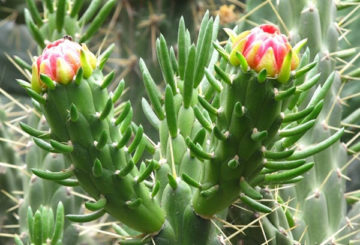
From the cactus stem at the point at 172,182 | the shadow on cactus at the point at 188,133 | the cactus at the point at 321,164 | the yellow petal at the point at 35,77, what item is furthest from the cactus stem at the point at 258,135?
the cactus at the point at 321,164

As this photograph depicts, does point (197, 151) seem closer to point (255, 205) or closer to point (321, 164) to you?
point (255, 205)

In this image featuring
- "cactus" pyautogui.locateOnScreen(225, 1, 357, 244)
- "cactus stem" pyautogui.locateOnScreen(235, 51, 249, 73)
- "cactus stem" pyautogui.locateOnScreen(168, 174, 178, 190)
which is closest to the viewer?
"cactus stem" pyautogui.locateOnScreen(235, 51, 249, 73)

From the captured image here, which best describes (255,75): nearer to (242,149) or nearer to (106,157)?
(242,149)

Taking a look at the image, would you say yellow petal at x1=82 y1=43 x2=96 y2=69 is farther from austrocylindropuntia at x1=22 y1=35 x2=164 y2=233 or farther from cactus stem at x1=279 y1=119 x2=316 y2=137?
cactus stem at x1=279 y1=119 x2=316 y2=137

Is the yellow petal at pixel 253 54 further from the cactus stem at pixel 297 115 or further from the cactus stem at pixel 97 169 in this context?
the cactus stem at pixel 97 169

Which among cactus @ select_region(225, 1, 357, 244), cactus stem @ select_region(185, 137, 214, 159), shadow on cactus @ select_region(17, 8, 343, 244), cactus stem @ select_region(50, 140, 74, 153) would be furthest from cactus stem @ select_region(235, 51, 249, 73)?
cactus @ select_region(225, 1, 357, 244)

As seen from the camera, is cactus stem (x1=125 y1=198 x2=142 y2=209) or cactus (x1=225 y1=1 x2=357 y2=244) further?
cactus (x1=225 y1=1 x2=357 y2=244)

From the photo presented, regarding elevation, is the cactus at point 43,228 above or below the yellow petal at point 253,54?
below
